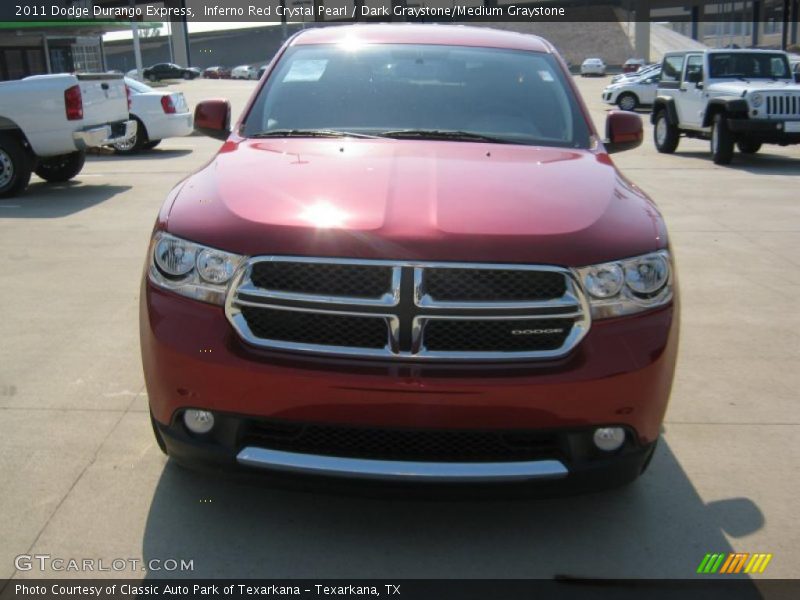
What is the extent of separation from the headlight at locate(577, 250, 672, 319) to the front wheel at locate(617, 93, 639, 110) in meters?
27.2

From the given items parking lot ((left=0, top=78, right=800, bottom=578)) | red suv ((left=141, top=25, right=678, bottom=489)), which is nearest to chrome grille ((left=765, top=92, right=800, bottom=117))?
parking lot ((left=0, top=78, right=800, bottom=578))

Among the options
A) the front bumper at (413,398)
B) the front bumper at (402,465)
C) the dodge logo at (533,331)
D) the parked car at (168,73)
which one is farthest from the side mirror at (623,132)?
the parked car at (168,73)

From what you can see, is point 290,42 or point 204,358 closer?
point 204,358

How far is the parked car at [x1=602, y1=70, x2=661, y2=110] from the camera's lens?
28656mm

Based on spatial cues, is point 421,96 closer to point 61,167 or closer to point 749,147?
point 61,167

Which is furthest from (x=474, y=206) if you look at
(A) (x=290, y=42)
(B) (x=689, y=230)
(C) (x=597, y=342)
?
(B) (x=689, y=230)

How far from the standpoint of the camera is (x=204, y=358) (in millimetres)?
2879

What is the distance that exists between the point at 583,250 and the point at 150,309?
4.85ft

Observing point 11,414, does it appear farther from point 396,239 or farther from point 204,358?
point 396,239

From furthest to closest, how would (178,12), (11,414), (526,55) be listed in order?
(178,12) < (526,55) < (11,414)

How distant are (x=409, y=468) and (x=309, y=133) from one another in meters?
1.90

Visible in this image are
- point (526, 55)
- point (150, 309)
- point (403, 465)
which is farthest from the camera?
point (526, 55)

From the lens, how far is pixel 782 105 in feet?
44.9

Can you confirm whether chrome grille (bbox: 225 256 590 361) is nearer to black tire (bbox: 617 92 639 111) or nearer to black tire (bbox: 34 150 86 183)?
black tire (bbox: 34 150 86 183)
